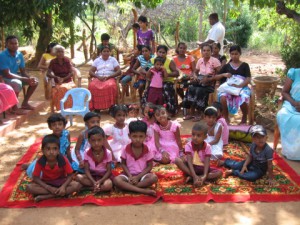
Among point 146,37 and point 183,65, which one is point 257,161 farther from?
point 146,37

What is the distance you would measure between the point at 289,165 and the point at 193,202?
159cm

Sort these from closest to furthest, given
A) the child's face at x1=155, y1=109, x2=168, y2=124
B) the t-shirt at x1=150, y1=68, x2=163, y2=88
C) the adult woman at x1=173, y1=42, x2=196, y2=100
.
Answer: the child's face at x1=155, y1=109, x2=168, y2=124 < the t-shirt at x1=150, y1=68, x2=163, y2=88 < the adult woman at x1=173, y1=42, x2=196, y2=100

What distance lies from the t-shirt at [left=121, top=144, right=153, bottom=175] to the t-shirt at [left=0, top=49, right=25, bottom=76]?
3481 mm

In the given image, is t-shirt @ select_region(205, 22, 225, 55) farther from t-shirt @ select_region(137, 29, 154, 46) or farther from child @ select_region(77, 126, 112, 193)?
child @ select_region(77, 126, 112, 193)

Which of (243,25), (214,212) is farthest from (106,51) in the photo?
(243,25)

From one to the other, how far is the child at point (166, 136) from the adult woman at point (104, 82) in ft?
7.22

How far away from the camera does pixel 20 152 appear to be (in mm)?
5113

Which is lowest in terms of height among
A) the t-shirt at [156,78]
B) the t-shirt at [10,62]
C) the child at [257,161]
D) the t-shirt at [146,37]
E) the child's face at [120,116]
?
the child at [257,161]

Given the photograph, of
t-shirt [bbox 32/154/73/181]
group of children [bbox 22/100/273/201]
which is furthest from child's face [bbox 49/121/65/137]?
t-shirt [bbox 32/154/73/181]

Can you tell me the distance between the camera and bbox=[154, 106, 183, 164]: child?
4695mm

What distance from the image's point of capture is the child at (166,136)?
15.4ft

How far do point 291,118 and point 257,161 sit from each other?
1.01 metres

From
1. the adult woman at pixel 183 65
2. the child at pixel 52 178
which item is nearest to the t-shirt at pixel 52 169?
the child at pixel 52 178

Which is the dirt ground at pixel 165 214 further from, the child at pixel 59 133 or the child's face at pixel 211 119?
the child's face at pixel 211 119
